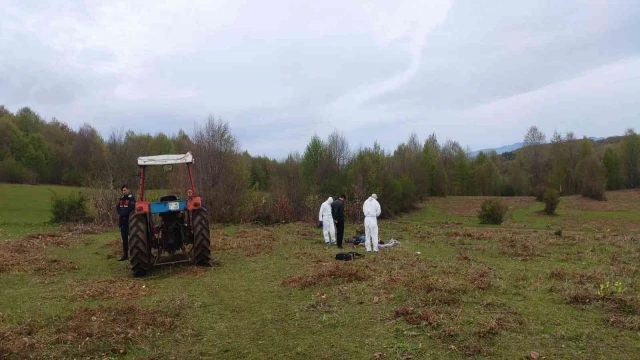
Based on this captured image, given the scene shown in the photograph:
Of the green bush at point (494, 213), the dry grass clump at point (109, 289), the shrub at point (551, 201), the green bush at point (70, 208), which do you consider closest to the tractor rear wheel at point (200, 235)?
the dry grass clump at point (109, 289)

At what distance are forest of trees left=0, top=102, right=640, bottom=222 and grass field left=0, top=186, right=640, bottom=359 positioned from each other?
14628 millimetres

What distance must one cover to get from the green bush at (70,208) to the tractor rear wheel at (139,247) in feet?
59.7

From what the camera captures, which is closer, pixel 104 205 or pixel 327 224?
pixel 327 224

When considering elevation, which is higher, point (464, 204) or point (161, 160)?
point (161, 160)

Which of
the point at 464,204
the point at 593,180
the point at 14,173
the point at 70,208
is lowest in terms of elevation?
the point at 464,204

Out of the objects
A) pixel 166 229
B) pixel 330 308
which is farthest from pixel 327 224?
pixel 330 308

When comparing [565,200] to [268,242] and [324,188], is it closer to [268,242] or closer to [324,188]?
[324,188]

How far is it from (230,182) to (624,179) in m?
61.8

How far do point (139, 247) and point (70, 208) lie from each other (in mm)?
19145

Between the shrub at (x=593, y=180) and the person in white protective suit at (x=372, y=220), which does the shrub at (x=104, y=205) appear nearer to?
the person in white protective suit at (x=372, y=220)

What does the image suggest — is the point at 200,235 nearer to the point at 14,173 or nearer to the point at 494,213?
the point at 494,213

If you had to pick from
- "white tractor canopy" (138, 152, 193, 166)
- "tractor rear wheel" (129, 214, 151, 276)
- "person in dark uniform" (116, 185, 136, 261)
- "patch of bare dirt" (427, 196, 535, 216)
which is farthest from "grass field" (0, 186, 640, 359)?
"patch of bare dirt" (427, 196, 535, 216)

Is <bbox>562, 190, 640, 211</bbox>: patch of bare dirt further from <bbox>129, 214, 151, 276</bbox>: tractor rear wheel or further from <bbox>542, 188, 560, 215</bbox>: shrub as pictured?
<bbox>129, 214, 151, 276</bbox>: tractor rear wheel

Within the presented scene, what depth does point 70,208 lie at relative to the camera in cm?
2553
